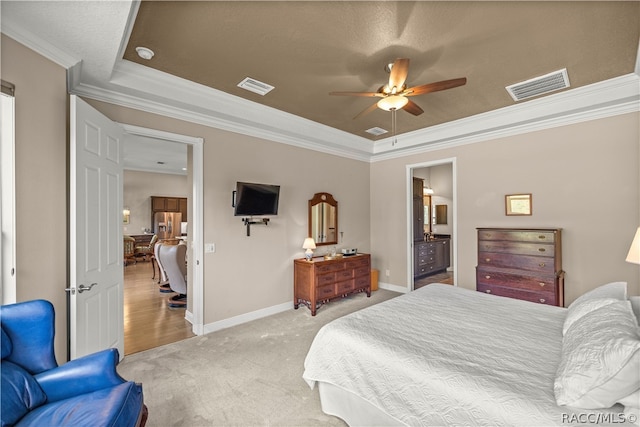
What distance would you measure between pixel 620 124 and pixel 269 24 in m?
4.01

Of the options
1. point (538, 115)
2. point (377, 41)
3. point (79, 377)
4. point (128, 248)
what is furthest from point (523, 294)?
point (128, 248)

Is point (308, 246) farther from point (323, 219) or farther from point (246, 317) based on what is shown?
point (246, 317)

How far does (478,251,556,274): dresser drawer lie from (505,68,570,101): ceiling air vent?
75.2 inches

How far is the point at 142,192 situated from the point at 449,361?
9.71 m

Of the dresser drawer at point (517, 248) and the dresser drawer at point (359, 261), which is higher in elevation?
the dresser drawer at point (517, 248)

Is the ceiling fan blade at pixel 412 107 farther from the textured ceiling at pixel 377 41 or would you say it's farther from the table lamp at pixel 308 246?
the table lamp at pixel 308 246

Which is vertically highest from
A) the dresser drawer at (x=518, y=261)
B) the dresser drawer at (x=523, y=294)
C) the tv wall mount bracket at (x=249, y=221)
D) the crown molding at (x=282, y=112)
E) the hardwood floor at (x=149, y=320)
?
the crown molding at (x=282, y=112)

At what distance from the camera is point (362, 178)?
5656mm

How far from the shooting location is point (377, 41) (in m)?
2.32

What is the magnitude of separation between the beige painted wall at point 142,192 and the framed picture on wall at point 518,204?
9.25 metres

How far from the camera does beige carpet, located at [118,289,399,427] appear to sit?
203 cm

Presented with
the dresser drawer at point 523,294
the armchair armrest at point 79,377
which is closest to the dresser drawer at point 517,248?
the dresser drawer at point 523,294

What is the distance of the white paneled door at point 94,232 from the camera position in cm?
216

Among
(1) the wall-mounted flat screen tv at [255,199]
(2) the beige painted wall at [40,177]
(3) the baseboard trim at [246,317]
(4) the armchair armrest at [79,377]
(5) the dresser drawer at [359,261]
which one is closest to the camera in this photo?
(4) the armchair armrest at [79,377]
